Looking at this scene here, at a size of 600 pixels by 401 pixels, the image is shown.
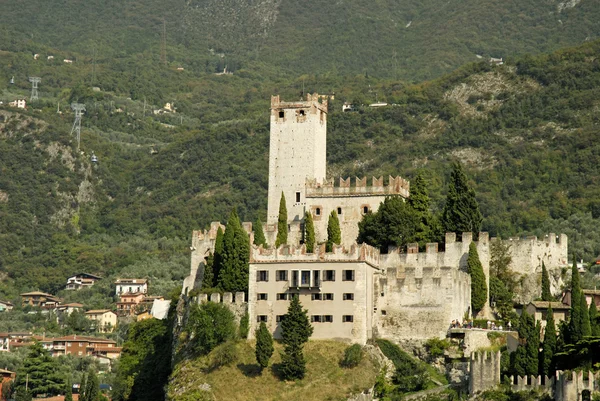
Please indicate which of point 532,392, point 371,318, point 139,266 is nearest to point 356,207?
point 371,318

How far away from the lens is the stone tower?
9800 centimetres

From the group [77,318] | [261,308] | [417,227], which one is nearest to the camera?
[261,308]

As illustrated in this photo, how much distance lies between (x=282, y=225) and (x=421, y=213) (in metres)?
8.50

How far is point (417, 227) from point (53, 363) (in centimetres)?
4219

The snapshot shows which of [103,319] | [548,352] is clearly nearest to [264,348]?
[548,352]

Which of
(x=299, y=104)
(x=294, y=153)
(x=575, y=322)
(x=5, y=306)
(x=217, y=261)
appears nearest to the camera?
(x=575, y=322)

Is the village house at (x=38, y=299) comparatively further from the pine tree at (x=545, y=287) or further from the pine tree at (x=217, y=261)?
the pine tree at (x=545, y=287)

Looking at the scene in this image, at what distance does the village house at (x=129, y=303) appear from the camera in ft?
557

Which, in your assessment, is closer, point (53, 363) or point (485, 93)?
point (53, 363)

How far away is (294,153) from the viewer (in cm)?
9881

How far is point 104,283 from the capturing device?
599 ft

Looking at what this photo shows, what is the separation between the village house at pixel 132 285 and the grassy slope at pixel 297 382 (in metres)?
89.3

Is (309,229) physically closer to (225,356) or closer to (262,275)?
(262,275)

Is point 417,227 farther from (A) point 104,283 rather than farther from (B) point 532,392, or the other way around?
(A) point 104,283
